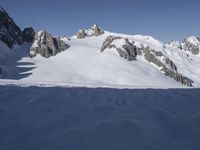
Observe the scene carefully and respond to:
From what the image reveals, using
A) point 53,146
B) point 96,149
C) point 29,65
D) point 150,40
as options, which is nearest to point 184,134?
point 96,149

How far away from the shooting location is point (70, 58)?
373 feet

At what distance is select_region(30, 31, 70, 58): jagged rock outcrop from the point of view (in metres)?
111

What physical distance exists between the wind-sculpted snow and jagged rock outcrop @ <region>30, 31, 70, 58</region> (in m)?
99.2

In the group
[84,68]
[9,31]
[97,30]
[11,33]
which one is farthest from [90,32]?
[84,68]

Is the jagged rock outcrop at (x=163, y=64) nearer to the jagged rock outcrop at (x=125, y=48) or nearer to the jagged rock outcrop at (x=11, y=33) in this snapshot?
the jagged rock outcrop at (x=125, y=48)

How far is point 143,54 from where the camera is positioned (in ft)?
418

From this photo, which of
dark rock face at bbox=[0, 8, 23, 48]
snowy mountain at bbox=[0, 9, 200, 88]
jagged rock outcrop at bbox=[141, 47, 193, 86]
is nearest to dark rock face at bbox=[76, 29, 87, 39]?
snowy mountain at bbox=[0, 9, 200, 88]

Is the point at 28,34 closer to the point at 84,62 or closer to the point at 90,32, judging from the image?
the point at 84,62

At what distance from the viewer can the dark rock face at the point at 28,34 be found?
118m

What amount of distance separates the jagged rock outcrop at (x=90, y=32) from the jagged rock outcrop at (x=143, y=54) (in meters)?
34.5

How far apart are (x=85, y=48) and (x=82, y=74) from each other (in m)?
33.8

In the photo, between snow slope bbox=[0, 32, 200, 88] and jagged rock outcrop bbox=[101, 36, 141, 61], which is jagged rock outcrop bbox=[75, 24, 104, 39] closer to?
snow slope bbox=[0, 32, 200, 88]

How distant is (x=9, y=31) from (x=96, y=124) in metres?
105

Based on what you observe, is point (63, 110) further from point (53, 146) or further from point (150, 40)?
point (150, 40)
